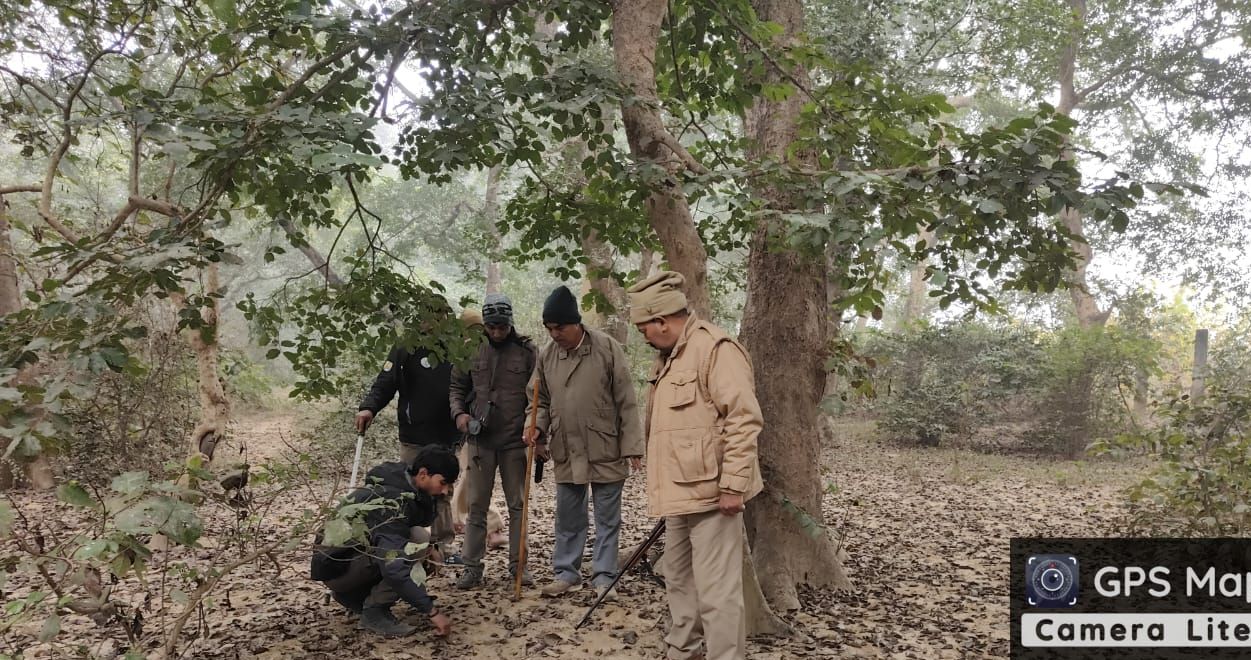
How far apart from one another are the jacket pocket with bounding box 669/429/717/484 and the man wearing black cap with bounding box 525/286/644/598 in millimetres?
1321

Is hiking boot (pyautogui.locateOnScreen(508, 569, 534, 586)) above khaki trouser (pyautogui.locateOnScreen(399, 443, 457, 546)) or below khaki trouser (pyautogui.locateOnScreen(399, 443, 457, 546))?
below

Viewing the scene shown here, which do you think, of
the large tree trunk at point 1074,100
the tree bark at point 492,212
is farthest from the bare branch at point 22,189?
the large tree trunk at point 1074,100

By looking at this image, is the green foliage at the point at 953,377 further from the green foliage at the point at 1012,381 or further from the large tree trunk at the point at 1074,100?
the large tree trunk at the point at 1074,100

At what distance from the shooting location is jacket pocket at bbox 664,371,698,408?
3055mm

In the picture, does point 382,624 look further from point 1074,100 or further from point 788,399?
point 1074,100

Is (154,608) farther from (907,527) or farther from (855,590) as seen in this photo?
(907,527)

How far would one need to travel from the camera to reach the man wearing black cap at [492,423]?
4555 millimetres

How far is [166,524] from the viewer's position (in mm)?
2305

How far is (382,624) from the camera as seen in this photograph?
3.71 meters

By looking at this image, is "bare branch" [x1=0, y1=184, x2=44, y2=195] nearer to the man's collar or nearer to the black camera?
the black camera

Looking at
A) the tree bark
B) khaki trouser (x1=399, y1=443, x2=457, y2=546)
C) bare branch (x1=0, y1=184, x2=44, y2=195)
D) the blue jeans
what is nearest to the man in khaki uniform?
the blue jeans

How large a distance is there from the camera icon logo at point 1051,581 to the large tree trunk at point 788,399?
3.27 ft

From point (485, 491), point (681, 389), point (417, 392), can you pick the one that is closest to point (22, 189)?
point (417, 392)

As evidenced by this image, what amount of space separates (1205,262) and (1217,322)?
3670mm
